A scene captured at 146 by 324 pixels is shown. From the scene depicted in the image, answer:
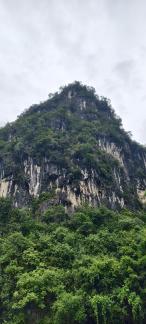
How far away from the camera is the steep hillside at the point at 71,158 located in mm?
40125

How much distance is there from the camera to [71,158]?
43.4 metres

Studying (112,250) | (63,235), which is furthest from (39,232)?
(112,250)

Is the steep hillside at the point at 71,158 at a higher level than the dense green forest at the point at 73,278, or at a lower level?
higher

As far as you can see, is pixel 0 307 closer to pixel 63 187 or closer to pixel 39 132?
pixel 63 187

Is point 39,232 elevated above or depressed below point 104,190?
below

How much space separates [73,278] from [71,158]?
21315 millimetres

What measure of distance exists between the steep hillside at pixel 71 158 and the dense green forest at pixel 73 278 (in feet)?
32.5

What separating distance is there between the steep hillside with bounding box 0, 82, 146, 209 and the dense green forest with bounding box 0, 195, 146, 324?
9.91 metres

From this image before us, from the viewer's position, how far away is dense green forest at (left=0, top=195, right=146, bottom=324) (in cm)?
2150

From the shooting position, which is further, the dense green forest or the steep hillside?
the steep hillside

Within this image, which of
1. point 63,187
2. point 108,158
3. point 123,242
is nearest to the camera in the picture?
point 123,242

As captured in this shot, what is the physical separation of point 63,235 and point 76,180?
1085 centimetres

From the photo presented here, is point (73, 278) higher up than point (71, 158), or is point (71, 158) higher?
point (71, 158)

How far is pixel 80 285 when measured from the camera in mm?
23062
